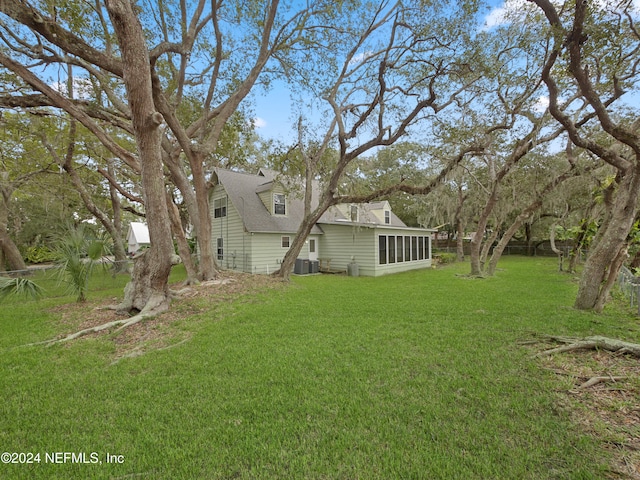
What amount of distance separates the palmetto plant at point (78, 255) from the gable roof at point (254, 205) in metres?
6.06

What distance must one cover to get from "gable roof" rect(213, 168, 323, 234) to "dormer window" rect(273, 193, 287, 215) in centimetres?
22

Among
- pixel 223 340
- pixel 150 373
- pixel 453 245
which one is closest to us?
pixel 150 373

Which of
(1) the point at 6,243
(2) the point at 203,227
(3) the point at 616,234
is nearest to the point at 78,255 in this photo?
(2) the point at 203,227

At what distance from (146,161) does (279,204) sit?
958cm

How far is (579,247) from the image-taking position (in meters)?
13.4

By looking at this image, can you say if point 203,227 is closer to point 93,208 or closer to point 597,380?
point 93,208

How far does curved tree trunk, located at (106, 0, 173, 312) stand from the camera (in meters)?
4.99

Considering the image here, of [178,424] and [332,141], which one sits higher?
[332,141]

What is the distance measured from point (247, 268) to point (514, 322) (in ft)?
34.9

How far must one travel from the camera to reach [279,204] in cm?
1518

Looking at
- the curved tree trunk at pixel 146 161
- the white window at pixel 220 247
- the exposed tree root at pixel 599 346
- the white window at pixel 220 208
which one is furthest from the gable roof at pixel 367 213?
the exposed tree root at pixel 599 346

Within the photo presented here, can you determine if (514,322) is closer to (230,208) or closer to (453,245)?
(230,208)

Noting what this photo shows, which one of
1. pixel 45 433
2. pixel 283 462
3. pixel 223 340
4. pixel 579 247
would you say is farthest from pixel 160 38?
pixel 579 247

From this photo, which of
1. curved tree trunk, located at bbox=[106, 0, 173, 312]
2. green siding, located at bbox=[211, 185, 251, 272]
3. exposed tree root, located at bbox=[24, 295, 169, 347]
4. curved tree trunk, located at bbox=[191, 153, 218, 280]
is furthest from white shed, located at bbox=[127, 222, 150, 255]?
exposed tree root, located at bbox=[24, 295, 169, 347]
